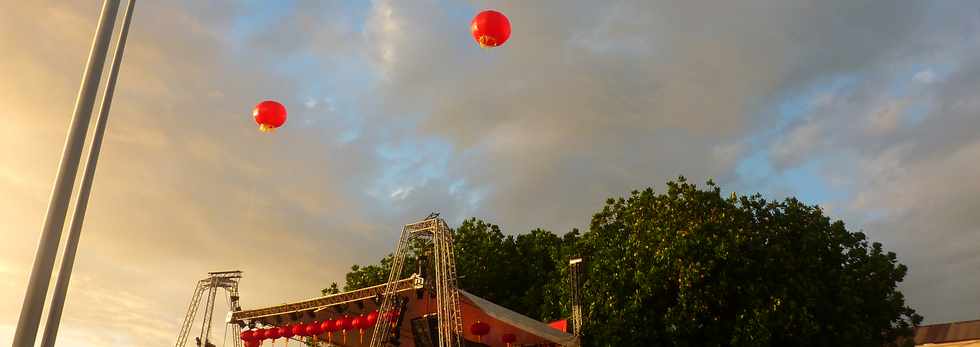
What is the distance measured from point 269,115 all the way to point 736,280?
36.4 feet

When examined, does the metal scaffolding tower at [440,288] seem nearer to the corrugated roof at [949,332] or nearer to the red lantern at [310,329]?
the red lantern at [310,329]

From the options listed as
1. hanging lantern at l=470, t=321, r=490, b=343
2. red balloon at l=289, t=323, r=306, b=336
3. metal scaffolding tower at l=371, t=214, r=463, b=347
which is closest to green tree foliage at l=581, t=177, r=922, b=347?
hanging lantern at l=470, t=321, r=490, b=343

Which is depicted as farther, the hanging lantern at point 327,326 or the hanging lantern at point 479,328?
the hanging lantern at point 327,326

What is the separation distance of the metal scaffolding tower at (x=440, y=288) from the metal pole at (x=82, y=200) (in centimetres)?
755

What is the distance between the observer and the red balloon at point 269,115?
11.3 m

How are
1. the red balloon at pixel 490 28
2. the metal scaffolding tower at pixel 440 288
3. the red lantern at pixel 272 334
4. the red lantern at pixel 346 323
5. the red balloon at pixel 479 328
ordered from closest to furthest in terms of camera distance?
the red balloon at pixel 490 28 → the metal scaffolding tower at pixel 440 288 → the red balloon at pixel 479 328 → the red lantern at pixel 346 323 → the red lantern at pixel 272 334

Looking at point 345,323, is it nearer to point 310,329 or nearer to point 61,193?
point 310,329

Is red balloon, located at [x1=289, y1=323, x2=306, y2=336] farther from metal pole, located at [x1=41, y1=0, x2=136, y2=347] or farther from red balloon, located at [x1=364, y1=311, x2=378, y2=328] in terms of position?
metal pole, located at [x1=41, y1=0, x2=136, y2=347]

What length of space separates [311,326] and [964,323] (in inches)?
1248

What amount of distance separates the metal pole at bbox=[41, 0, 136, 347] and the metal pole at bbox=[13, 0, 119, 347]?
0.80 meters

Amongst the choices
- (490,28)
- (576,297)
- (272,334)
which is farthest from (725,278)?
(272,334)

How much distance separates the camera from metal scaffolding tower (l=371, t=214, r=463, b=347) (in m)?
13.5

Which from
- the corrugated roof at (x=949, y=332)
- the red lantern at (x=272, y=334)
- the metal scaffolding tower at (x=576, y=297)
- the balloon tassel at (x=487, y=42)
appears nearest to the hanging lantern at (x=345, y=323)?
the red lantern at (x=272, y=334)

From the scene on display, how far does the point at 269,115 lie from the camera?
11297 mm
